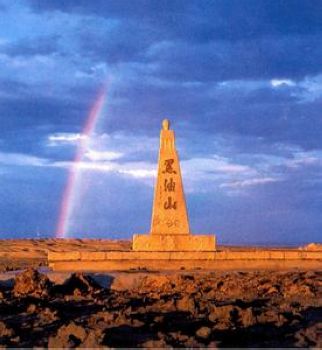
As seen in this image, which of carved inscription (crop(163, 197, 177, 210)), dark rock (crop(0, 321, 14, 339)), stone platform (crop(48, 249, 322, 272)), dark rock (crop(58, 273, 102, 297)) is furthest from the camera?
carved inscription (crop(163, 197, 177, 210))

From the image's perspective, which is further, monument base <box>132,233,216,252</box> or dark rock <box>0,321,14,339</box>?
monument base <box>132,233,216,252</box>

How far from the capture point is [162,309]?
10.1m

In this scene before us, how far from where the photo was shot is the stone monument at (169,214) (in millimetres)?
18719

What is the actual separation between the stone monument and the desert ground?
106 inches

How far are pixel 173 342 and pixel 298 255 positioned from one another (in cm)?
1226

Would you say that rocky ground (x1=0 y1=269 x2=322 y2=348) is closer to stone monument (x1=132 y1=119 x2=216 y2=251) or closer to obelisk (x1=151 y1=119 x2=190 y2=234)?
stone monument (x1=132 y1=119 x2=216 y2=251)

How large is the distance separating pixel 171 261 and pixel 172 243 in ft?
2.98

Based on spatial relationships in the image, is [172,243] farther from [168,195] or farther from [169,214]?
[168,195]

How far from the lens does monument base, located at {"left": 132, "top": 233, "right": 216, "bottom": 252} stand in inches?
735

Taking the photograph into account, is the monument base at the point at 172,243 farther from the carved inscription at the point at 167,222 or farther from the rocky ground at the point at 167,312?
the rocky ground at the point at 167,312

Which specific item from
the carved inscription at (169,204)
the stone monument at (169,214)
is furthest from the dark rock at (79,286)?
the carved inscription at (169,204)

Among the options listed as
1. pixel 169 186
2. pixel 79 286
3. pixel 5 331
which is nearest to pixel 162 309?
pixel 5 331

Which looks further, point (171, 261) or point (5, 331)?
point (171, 261)

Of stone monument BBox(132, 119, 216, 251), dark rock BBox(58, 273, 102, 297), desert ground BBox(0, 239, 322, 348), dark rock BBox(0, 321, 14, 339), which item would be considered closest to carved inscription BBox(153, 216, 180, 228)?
stone monument BBox(132, 119, 216, 251)
